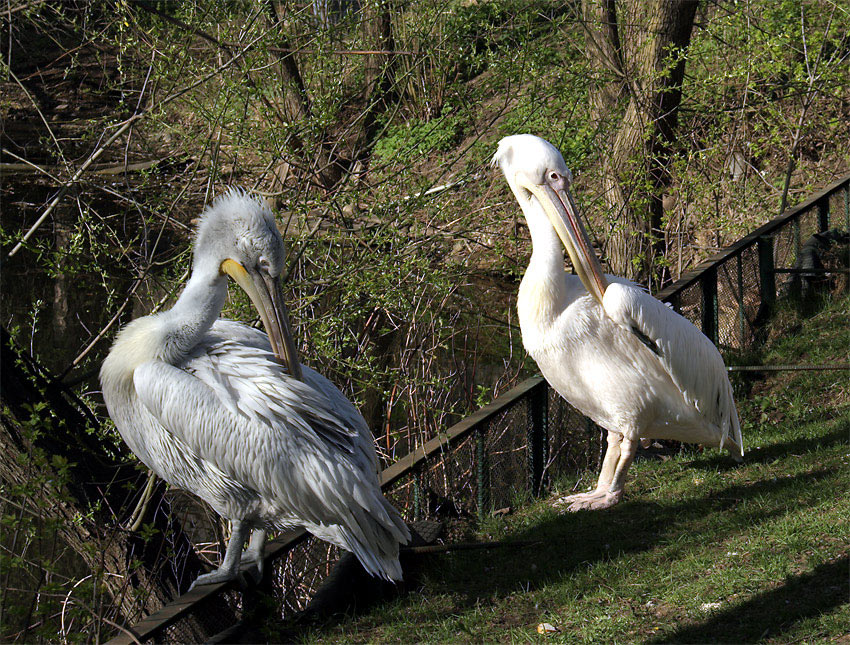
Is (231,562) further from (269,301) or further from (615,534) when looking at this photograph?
(615,534)

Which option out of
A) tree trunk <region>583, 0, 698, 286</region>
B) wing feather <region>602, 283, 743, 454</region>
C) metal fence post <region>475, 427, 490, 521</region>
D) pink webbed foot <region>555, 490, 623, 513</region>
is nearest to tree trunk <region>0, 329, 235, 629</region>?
metal fence post <region>475, 427, 490, 521</region>

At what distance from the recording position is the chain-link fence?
3.58 metres

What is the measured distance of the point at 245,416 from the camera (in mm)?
3113

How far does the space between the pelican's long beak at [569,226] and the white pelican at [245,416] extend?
1364 mm

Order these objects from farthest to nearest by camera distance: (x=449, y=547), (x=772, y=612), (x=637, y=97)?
1. (x=637, y=97)
2. (x=449, y=547)
3. (x=772, y=612)

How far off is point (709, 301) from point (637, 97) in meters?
1.94

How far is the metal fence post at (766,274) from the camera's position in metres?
6.71

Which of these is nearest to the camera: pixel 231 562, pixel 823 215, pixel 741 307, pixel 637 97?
pixel 231 562

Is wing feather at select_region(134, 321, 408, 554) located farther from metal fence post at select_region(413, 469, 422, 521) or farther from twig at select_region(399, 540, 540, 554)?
metal fence post at select_region(413, 469, 422, 521)

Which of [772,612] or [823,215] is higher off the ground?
[823,215]

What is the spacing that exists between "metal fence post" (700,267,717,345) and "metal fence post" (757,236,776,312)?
2.73ft

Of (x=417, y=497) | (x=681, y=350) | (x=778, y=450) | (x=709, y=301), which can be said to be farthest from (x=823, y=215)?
(x=417, y=497)

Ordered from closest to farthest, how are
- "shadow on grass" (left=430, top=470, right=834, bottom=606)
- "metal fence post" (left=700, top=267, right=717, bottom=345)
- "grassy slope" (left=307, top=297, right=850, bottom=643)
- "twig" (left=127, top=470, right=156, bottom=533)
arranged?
"grassy slope" (left=307, top=297, right=850, bottom=643) < "shadow on grass" (left=430, top=470, right=834, bottom=606) < "twig" (left=127, top=470, right=156, bottom=533) < "metal fence post" (left=700, top=267, right=717, bottom=345)

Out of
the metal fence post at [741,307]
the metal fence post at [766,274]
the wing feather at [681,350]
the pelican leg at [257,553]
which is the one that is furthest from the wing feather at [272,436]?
the metal fence post at [766,274]
